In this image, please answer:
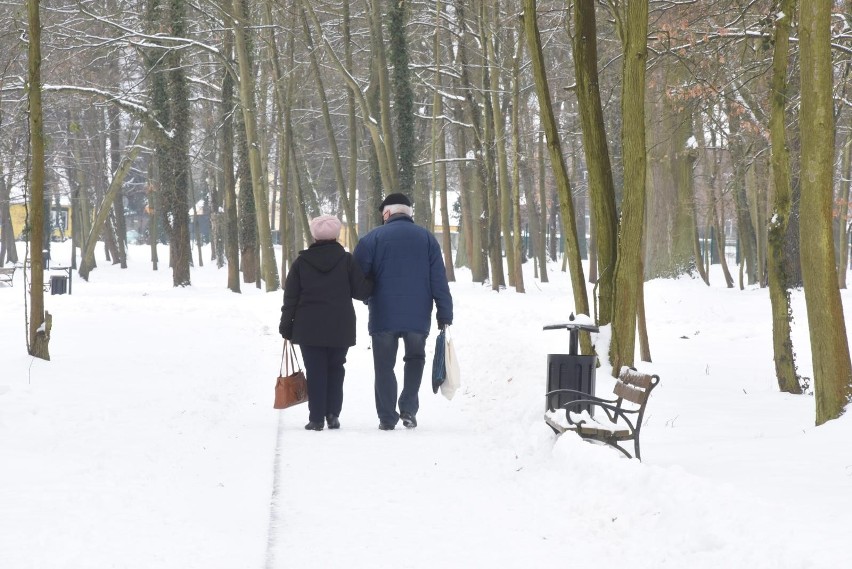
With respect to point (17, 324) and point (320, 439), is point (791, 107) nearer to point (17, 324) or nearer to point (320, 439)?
point (320, 439)

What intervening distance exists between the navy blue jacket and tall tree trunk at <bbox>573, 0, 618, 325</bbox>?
340 cm

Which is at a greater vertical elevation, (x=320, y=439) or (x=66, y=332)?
(x=66, y=332)

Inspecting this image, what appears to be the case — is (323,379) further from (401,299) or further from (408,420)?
(401,299)

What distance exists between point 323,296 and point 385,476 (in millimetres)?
2337

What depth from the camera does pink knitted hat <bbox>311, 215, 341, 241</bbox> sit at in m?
9.41

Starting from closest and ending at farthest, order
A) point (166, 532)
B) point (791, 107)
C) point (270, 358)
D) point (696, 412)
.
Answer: point (166, 532) < point (696, 412) < point (791, 107) < point (270, 358)

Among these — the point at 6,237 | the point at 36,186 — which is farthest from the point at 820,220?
the point at 6,237

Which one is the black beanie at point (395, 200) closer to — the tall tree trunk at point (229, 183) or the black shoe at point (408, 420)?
the black shoe at point (408, 420)

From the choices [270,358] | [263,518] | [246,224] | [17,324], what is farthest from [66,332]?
[246,224]

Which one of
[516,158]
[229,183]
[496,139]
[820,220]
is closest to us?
[820,220]

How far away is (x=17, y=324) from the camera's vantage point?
1574cm

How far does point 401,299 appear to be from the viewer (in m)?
9.44

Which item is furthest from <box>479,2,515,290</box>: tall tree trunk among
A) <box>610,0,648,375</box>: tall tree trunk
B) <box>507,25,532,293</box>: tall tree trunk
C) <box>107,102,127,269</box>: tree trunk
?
<box>107,102,127,269</box>: tree trunk

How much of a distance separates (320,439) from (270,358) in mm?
6765
